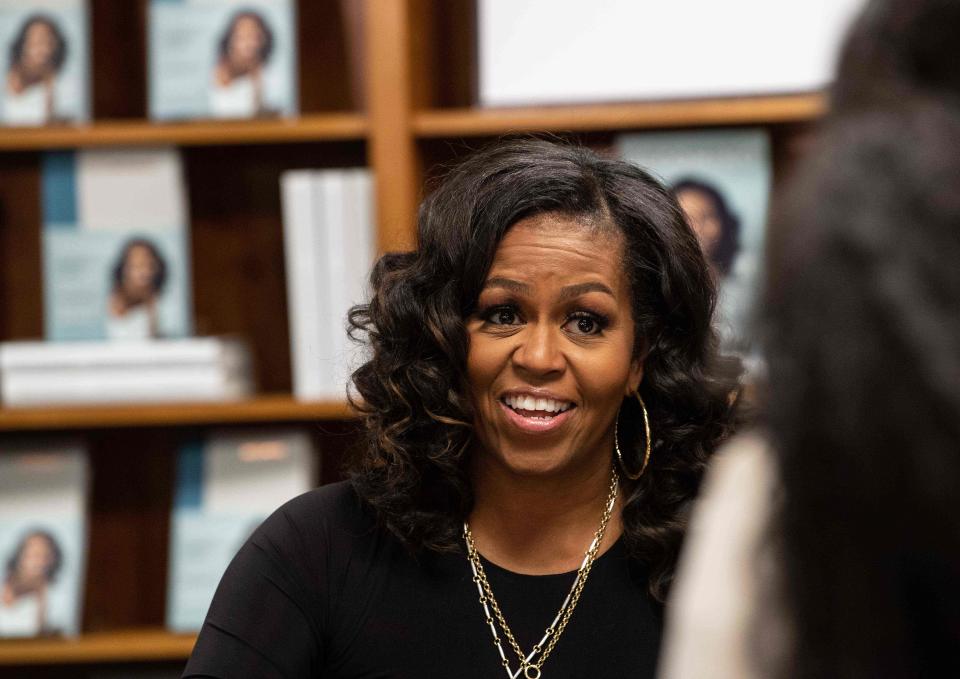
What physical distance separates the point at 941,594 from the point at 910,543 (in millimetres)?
38

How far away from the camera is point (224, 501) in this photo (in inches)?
97.1

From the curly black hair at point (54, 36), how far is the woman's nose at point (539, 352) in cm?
129

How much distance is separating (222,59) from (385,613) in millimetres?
1204

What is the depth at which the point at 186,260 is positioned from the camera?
245cm

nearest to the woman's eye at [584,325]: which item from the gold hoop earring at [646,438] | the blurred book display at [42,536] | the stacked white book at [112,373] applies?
the gold hoop earring at [646,438]

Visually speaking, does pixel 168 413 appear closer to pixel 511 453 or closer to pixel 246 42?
pixel 246 42

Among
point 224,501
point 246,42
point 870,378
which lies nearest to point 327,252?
point 246,42

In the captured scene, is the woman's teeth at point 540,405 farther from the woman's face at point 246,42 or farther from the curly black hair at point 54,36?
the curly black hair at point 54,36

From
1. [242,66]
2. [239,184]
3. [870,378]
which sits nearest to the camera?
[870,378]

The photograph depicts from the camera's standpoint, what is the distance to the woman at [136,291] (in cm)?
242

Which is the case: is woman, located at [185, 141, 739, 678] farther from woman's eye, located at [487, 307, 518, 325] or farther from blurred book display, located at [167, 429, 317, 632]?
blurred book display, located at [167, 429, 317, 632]

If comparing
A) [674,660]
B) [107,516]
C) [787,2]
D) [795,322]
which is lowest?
[107,516]

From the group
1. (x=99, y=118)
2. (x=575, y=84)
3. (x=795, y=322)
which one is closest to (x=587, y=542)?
(x=575, y=84)

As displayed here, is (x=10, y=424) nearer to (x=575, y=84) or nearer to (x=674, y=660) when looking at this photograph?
(x=575, y=84)
